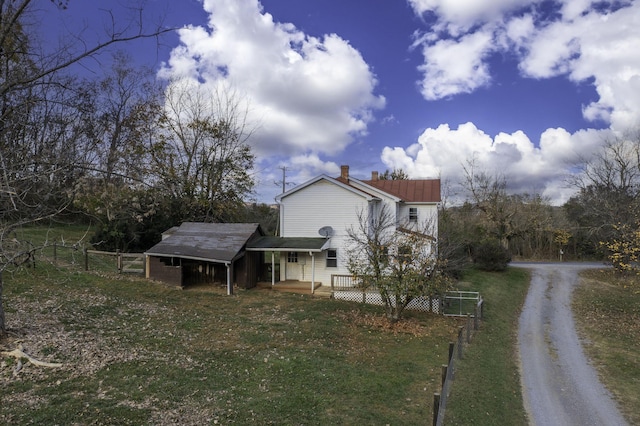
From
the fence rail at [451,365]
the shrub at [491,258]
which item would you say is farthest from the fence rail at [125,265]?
the shrub at [491,258]

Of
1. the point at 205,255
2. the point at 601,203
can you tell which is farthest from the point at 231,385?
the point at 601,203

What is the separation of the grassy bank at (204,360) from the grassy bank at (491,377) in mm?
707

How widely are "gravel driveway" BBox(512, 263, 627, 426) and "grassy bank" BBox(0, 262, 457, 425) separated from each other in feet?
8.13

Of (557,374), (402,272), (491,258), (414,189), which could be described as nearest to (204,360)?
(402,272)

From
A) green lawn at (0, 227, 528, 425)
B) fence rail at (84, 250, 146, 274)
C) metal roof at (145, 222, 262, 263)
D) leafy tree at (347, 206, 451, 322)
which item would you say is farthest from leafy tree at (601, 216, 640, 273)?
fence rail at (84, 250, 146, 274)

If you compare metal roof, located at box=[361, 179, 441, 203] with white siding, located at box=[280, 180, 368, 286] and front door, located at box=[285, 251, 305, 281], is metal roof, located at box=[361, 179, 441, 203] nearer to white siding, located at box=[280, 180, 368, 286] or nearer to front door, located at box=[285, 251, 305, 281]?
white siding, located at box=[280, 180, 368, 286]

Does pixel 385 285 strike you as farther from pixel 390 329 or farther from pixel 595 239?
pixel 595 239

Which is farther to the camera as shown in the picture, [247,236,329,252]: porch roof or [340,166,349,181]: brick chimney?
[340,166,349,181]: brick chimney

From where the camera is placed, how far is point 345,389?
351 inches

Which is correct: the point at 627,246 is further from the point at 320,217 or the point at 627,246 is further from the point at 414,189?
the point at 320,217

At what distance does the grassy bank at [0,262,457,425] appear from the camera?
7430mm

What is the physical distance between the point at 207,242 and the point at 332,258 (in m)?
6.86

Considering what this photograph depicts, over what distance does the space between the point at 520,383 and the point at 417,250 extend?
6.09 m

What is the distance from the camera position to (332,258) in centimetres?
2238
